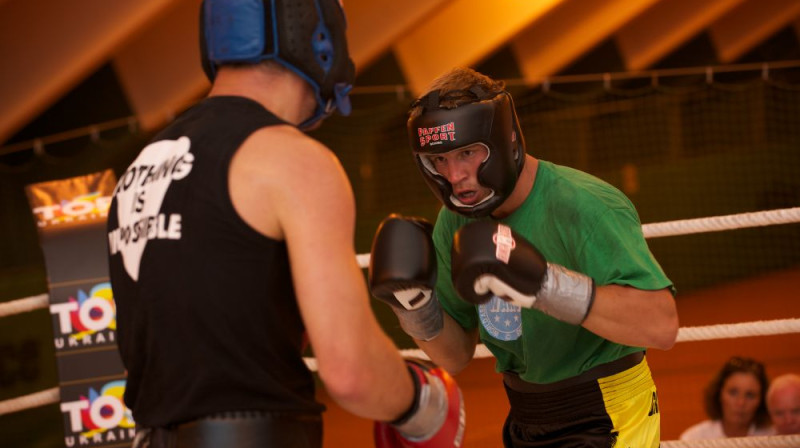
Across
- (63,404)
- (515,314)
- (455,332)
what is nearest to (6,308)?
(63,404)

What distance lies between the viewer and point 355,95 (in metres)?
8.33

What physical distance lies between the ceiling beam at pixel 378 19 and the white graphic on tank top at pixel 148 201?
6.26 meters

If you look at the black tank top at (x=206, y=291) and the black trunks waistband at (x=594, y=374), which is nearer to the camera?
the black tank top at (x=206, y=291)

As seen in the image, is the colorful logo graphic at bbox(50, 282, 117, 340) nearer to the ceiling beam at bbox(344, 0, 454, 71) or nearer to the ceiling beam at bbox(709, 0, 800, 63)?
the ceiling beam at bbox(344, 0, 454, 71)

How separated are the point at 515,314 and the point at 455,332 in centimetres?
20

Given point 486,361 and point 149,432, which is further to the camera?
point 486,361

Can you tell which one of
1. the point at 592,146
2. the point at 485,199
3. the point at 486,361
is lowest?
the point at 486,361

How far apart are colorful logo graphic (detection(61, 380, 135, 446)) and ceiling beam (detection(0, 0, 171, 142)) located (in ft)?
10.4

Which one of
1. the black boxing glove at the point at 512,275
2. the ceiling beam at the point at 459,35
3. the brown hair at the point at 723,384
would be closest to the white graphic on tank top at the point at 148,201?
the black boxing glove at the point at 512,275

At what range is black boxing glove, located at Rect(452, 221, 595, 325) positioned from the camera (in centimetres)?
175

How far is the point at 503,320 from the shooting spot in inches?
83.7

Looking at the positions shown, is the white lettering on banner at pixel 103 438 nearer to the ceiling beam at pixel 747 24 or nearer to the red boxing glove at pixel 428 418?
the red boxing glove at pixel 428 418

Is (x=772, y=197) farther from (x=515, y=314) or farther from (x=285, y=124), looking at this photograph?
(x=285, y=124)

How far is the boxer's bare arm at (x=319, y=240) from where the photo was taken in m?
1.34
